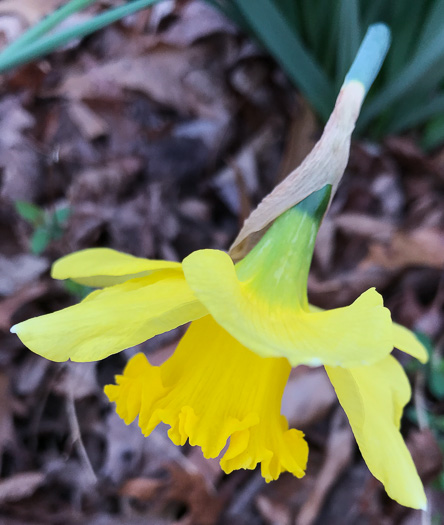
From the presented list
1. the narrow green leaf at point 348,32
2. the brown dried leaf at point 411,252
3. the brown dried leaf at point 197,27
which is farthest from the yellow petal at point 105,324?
the brown dried leaf at point 197,27

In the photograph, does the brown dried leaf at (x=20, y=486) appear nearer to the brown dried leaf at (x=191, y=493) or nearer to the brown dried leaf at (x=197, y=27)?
the brown dried leaf at (x=191, y=493)

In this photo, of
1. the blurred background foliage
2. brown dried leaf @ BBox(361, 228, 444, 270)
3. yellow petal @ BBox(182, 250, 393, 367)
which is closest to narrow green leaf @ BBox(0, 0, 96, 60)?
the blurred background foliage

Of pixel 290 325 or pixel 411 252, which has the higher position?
pixel 290 325

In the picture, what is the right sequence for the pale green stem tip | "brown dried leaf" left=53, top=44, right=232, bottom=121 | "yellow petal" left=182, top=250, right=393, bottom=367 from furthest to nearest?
"brown dried leaf" left=53, top=44, right=232, bottom=121 → the pale green stem tip → "yellow petal" left=182, top=250, right=393, bottom=367

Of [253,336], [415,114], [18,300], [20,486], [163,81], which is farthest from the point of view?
[163,81]

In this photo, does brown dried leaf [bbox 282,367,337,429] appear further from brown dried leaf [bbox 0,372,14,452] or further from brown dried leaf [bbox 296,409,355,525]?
brown dried leaf [bbox 0,372,14,452]

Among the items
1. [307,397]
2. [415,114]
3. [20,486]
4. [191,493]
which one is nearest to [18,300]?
[20,486]

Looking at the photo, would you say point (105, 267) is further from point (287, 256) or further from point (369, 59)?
point (369, 59)
